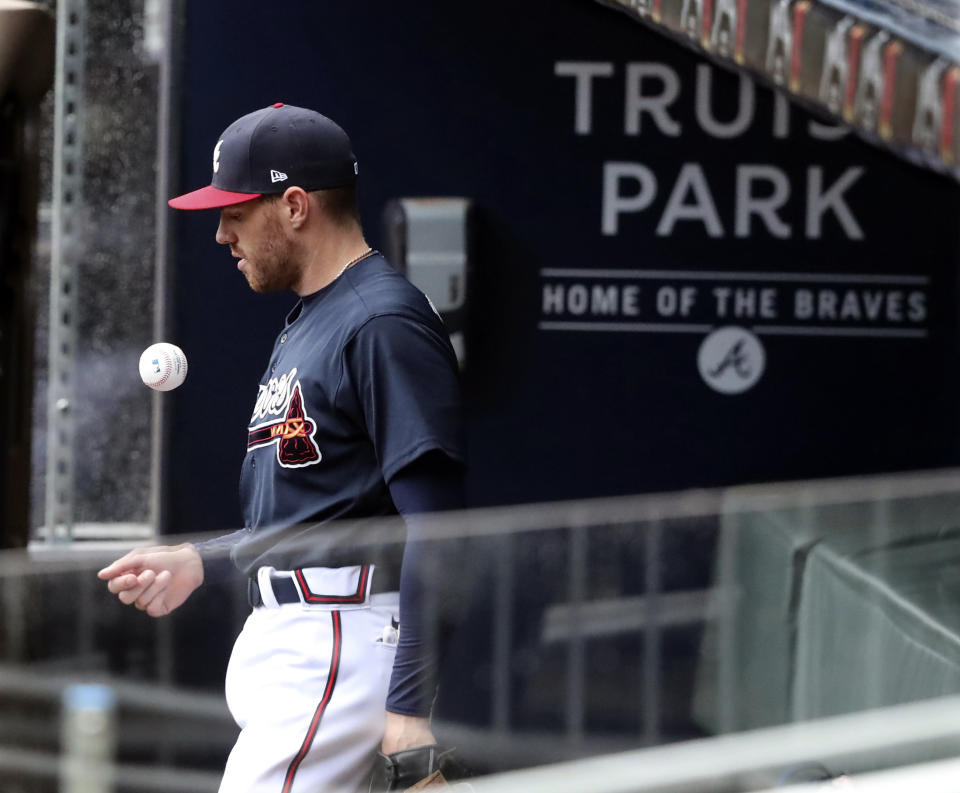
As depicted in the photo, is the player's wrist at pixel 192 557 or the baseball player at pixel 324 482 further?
the player's wrist at pixel 192 557

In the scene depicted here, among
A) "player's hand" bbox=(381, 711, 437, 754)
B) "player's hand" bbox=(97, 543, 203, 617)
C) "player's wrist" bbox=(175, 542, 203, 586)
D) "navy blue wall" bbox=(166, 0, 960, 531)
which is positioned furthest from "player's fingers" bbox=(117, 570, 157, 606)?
"navy blue wall" bbox=(166, 0, 960, 531)

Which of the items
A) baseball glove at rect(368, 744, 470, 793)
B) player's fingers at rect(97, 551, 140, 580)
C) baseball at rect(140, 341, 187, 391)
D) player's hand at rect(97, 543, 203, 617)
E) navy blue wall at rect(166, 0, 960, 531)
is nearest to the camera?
baseball glove at rect(368, 744, 470, 793)

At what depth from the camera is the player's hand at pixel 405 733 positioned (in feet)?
8.01

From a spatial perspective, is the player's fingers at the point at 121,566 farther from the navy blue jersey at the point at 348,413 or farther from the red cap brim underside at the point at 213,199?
the red cap brim underside at the point at 213,199

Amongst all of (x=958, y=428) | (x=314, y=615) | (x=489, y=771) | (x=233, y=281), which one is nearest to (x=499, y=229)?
(x=233, y=281)

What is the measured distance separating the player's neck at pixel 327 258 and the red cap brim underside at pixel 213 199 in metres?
0.14

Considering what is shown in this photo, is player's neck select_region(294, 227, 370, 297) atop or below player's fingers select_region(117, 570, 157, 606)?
atop

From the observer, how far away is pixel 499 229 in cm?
493

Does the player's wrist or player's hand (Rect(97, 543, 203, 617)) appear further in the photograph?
the player's wrist

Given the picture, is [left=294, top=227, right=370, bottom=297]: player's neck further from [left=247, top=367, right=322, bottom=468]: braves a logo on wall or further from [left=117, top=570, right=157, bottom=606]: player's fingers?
[left=117, top=570, right=157, bottom=606]: player's fingers

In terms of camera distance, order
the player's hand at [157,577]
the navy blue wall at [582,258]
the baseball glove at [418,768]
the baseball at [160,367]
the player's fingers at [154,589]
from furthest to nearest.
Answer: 1. the navy blue wall at [582,258]
2. the baseball at [160,367]
3. the player's fingers at [154,589]
4. the player's hand at [157,577]
5. the baseball glove at [418,768]

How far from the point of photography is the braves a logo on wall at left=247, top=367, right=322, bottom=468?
2.64 m

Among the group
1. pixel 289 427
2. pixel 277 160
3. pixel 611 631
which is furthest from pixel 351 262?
pixel 611 631

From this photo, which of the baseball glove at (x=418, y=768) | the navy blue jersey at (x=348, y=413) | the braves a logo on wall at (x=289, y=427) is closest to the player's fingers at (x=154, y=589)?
the navy blue jersey at (x=348, y=413)
